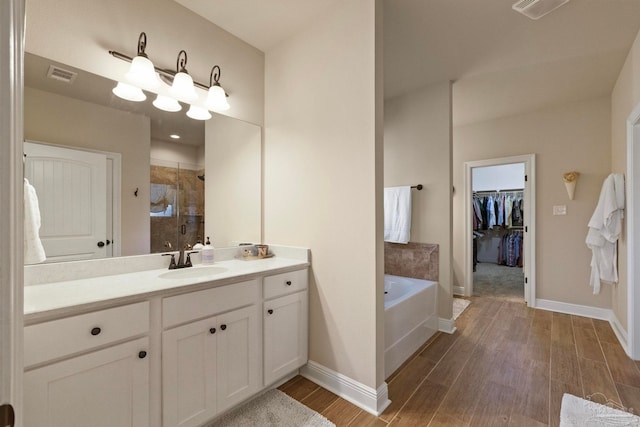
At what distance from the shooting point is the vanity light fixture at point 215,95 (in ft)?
6.50

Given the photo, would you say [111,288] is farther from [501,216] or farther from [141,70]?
[501,216]

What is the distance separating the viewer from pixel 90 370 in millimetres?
1116

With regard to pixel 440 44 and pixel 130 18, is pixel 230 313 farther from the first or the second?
pixel 440 44

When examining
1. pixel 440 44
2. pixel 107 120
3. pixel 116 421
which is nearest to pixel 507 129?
pixel 440 44

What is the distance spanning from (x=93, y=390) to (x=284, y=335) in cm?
103

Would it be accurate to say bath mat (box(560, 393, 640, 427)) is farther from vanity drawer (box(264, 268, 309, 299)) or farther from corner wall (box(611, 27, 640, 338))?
vanity drawer (box(264, 268, 309, 299))

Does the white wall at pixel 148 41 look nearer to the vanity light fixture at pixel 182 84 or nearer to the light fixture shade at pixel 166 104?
the vanity light fixture at pixel 182 84

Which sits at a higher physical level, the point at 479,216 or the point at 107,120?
the point at 107,120

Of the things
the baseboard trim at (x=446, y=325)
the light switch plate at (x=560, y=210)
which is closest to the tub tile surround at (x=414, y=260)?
the baseboard trim at (x=446, y=325)

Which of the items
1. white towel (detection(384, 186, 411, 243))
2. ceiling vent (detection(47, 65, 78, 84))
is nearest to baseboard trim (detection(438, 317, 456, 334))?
white towel (detection(384, 186, 411, 243))

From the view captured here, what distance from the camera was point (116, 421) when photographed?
118cm

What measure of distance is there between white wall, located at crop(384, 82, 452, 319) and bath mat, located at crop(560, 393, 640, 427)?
1184 millimetres

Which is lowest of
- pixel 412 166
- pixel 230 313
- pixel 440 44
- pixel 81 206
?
pixel 230 313
